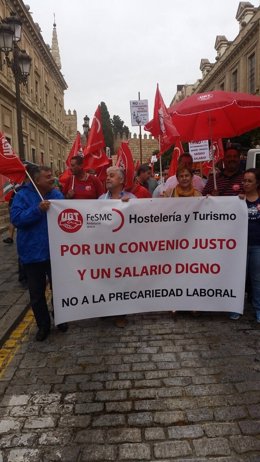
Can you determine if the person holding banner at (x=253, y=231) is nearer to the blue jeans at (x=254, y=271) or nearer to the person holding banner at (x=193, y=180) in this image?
the blue jeans at (x=254, y=271)

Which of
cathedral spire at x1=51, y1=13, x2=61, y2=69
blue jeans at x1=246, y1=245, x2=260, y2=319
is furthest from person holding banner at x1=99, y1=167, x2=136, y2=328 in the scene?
cathedral spire at x1=51, y1=13, x2=61, y2=69

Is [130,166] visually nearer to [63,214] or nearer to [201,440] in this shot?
[63,214]

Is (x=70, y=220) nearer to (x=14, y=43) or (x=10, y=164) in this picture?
(x=10, y=164)

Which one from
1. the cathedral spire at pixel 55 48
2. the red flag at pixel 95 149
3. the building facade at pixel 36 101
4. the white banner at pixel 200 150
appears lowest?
the red flag at pixel 95 149

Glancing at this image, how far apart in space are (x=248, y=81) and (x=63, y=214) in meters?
31.0

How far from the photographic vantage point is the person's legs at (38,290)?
4324mm

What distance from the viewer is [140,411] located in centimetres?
295

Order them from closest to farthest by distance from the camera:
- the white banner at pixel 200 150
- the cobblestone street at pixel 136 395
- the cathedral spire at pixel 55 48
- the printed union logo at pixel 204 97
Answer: the cobblestone street at pixel 136 395 → the printed union logo at pixel 204 97 → the white banner at pixel 200 150 → the cathedral spire at pixel 55 48

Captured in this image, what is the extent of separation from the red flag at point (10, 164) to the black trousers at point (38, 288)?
92 cm

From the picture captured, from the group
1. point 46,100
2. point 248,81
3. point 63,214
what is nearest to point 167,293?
point 63,214

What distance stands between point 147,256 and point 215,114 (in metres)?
3.24

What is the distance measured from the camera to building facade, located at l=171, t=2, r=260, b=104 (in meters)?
29.1

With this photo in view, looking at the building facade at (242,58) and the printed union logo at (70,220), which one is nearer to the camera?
the printed union logo at (70,220)

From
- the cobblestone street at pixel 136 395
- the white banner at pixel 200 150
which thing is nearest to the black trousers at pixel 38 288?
the cobblestone street at pixel 136 395
